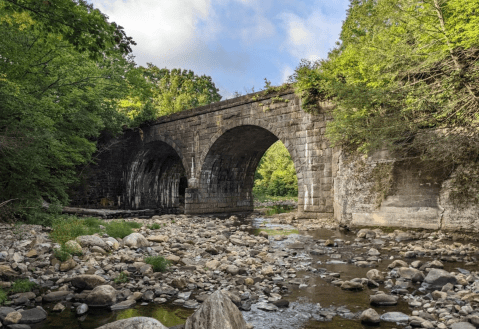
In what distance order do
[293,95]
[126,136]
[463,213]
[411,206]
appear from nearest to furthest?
1. [463,213]
2. [411,206]
3. [293,95]
4. [126,136]

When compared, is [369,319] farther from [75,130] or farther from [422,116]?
[75,130]

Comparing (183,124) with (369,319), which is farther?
(183,124)

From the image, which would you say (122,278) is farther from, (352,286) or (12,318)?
(352,286)

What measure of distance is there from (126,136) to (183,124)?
5315 millimetres

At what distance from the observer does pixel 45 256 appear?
5.54 metres

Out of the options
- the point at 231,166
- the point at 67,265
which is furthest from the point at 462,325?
the point at 231,166

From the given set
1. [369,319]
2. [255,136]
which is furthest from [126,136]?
[369,319]

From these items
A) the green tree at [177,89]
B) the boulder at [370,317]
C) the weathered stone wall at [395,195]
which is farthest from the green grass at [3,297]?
the green tree at [177,89]

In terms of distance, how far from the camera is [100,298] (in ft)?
13.0

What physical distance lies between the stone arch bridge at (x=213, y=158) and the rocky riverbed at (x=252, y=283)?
570cm

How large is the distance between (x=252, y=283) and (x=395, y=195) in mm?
6009

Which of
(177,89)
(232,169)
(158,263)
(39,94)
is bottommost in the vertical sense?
(158,263)

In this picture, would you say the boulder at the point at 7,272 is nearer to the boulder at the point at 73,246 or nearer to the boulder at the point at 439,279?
the boulder at the point at 73,246

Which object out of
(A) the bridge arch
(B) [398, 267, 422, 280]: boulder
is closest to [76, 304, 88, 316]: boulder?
(B) [398, 267, 422, 280]: boulder
